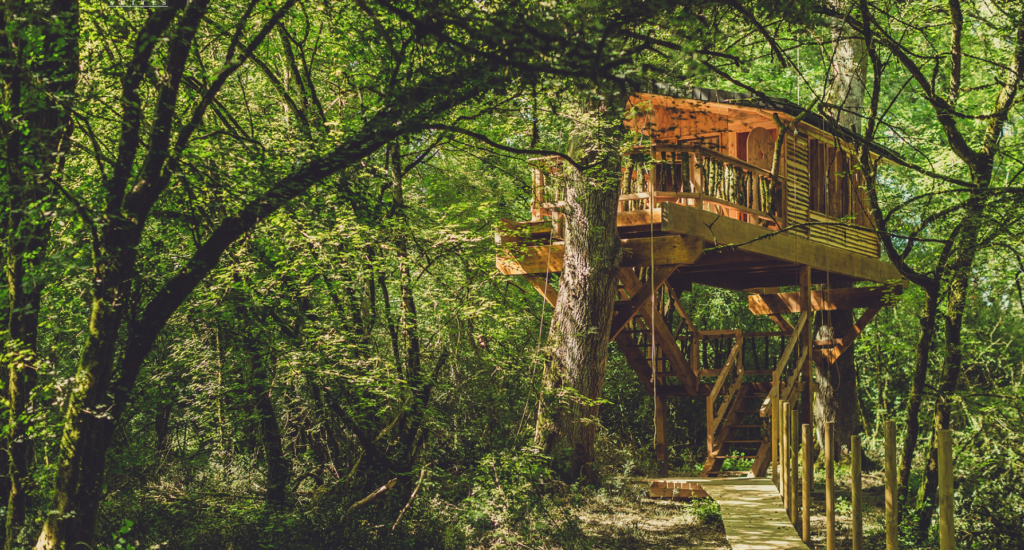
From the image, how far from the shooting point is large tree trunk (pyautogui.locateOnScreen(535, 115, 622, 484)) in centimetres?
906

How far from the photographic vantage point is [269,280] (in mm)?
Answer: 7391

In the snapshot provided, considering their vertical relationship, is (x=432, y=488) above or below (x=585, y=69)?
below

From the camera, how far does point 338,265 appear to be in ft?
24.5

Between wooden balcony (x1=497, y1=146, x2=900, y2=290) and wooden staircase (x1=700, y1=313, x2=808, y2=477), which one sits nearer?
wooden balcony (x1=497, y1=146, x2=900, y2=290)

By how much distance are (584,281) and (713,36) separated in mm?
4670

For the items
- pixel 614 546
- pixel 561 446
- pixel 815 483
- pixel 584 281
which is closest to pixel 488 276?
pixel 584 281

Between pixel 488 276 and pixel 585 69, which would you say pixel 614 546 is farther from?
pixel 585 69

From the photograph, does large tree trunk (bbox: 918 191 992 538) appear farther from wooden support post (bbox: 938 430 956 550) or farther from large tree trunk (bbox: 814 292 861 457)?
large tree trunk (bbox: 814 292 861 457)

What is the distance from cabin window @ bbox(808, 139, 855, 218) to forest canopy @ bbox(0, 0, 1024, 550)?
10.2 ft

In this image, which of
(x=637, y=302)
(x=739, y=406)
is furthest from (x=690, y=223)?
(x=739, y=406)

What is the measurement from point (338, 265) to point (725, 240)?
4817mm

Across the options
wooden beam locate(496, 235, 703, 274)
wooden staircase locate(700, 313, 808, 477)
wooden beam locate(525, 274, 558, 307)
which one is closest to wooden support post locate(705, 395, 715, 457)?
wooden staircase locate(700, 313, 808, 477)

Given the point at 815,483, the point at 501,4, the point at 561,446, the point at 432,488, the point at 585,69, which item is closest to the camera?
the point at 585,69

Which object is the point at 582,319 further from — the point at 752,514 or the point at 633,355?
the point at 752,514
